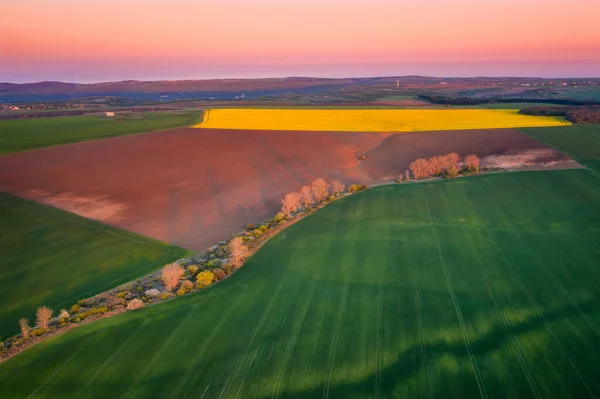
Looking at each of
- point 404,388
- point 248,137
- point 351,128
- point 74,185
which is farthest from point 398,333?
point 351,128

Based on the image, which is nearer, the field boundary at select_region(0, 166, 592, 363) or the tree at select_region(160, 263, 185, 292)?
the field boundary at select_region(0, 166, 592, 363)

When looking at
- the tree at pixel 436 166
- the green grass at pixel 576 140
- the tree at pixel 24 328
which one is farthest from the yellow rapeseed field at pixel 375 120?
the tree at pixel 24 328

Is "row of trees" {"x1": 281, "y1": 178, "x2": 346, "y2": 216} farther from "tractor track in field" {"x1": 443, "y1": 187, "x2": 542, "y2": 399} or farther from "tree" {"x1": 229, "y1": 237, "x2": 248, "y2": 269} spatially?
"tractor track in field" {"x1": 443, "y1": 187, "x2": 542, "y2": 399}

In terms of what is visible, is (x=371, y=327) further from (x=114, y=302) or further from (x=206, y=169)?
(x=206, y=169)

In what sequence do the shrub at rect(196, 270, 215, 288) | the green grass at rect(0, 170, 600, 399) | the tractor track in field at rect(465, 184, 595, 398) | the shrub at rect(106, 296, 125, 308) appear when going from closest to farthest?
the tractor track in field at rect(465, 184, 595, 398)
the green grass at rect(0, 170, 600, 399)
the shrub at rect(106, 296, 125, 308)
the shrub at rect(196, 270, 215, 288)

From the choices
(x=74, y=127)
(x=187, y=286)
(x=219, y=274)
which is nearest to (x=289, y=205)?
(x=219, y=274)

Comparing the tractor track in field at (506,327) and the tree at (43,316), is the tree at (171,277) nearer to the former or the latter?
the tree at (43,316)

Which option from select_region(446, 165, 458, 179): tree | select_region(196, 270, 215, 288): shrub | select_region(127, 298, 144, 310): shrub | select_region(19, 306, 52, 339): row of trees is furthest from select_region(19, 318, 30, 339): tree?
select_region(446, 165, 458, 179): tree
